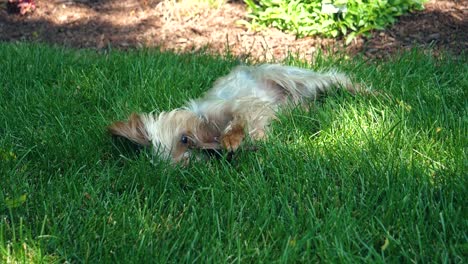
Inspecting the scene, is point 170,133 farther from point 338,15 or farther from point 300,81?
point 338,15

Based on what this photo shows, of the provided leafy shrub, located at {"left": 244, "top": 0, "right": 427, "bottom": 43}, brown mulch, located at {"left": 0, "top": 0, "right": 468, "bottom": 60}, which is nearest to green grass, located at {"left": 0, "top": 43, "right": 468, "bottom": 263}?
brown mulch, located at {"left": 0, "top": 0, "right": 468, "bottom": 60}

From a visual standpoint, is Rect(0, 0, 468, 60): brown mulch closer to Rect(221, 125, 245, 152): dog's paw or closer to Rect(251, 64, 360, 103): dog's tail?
Rect(251, 64, 360, 103): dog's tail

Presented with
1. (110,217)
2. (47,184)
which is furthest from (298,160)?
(47,184)

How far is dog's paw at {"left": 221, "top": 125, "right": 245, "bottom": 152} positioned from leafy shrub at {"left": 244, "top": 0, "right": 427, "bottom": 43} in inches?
105

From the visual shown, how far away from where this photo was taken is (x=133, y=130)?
154 inches

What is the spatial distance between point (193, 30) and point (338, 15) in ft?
5.13

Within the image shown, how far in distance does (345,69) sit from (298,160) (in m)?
1.88

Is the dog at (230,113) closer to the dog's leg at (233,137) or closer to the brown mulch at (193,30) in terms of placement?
the dog's leg at (233,137)

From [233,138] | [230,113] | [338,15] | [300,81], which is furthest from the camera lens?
[338,15]

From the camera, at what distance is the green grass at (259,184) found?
265 cm

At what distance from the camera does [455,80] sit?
15.1ft

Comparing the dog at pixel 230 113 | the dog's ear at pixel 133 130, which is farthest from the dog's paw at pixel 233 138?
the dog's ear at pixel 133 130

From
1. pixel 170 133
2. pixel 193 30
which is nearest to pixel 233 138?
pixel 170 133

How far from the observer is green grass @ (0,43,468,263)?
265 centimetres
